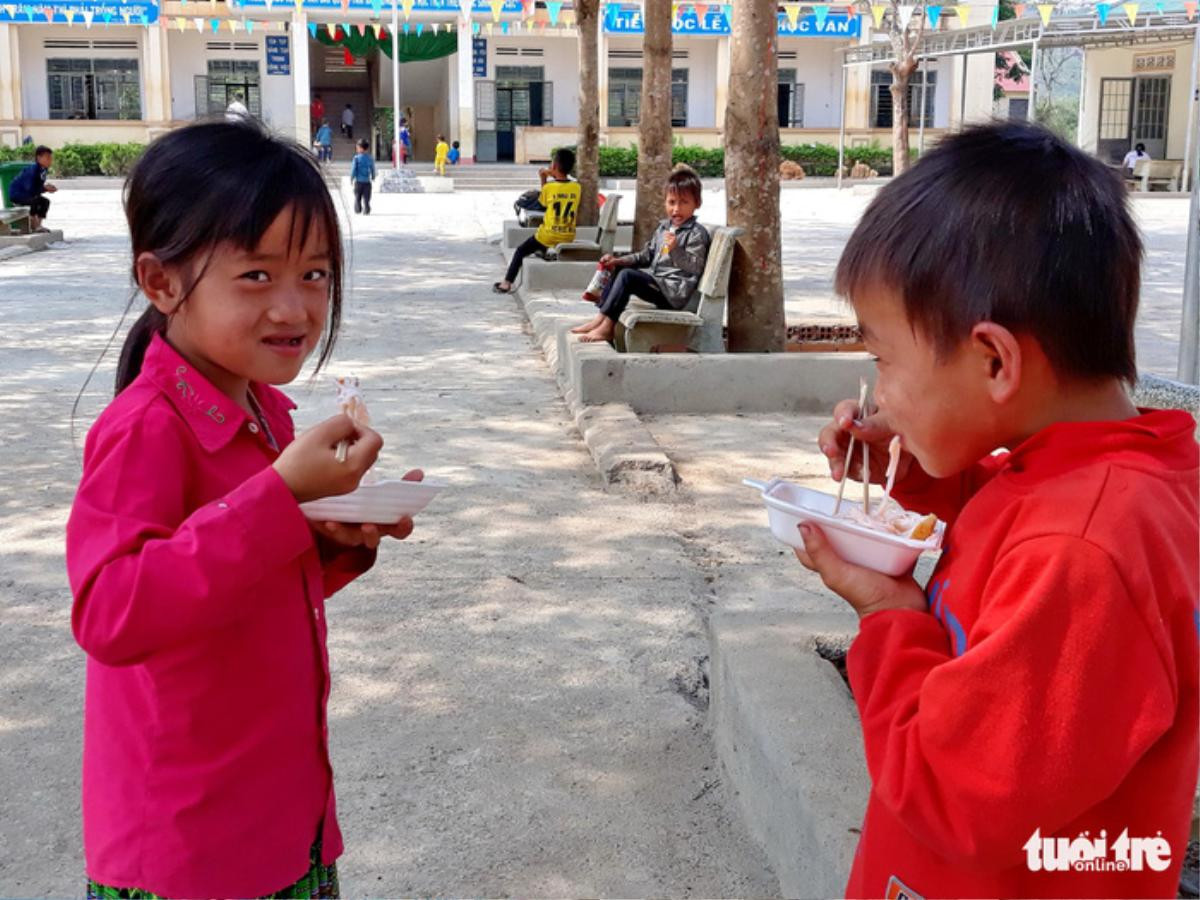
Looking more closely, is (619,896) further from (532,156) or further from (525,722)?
(532,156)

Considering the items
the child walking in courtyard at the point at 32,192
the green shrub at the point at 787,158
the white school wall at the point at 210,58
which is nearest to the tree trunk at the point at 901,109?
the green shrub at the point at 787,158

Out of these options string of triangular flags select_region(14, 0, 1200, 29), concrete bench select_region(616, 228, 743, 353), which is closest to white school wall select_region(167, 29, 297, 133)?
string of triangular flags select_region(14, 0, 1200, 29)

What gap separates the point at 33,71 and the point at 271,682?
4022 cm

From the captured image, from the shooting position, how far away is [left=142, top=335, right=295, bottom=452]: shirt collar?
5.16ft

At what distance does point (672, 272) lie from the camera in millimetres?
7488

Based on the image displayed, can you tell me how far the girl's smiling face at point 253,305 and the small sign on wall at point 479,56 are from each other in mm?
37830

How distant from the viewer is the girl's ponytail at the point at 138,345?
1.71 metres

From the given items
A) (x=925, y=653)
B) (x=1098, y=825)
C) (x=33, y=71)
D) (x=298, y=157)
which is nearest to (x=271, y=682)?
(x=298, y=157)

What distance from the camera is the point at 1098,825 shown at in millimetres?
1218

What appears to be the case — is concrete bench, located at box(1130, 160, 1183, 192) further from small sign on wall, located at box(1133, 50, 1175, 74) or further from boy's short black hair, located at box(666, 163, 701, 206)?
boy's short black hair, located at box(666, 163, 701, 206)

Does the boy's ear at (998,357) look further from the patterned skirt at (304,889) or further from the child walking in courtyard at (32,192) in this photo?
the child walking in courtyard at (32,192)

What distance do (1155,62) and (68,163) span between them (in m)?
27.4

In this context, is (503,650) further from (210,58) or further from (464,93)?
(210,58)

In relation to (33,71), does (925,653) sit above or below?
below
